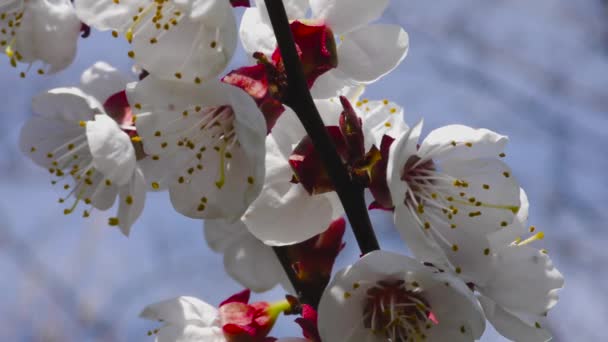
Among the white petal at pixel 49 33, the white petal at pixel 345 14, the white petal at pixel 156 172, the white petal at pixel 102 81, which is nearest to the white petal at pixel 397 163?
the white petal at pixel 345 14

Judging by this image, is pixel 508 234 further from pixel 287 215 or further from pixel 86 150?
pixel 86 150

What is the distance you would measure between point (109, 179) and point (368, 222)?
0.40m

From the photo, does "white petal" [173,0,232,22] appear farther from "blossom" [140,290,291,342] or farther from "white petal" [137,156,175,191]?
"blossom" [140,290,291,342]

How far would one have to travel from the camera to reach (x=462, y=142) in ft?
3.64

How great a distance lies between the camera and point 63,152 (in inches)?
54.7

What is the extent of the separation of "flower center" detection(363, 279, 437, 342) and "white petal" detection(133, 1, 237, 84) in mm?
394

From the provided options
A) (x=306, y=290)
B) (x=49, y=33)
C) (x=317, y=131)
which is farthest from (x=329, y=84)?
(x=49, y=33)

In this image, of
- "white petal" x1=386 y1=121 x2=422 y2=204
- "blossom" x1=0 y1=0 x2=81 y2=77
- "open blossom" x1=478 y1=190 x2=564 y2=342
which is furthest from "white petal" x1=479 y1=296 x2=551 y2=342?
"blossom" x1=0 y1=0 x2=81 y2=77

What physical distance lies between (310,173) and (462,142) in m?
0.25

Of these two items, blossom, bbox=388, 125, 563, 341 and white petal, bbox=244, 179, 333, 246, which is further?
white petal, bbox=244, 179, 333, 246

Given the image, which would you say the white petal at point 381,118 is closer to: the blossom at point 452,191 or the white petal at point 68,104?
the blossom at point 452,191

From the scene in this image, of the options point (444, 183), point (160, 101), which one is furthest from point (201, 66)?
point (444, 183)

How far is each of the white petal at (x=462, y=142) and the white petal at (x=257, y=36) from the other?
28cm

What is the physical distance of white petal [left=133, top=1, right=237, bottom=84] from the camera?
0.93 meters
